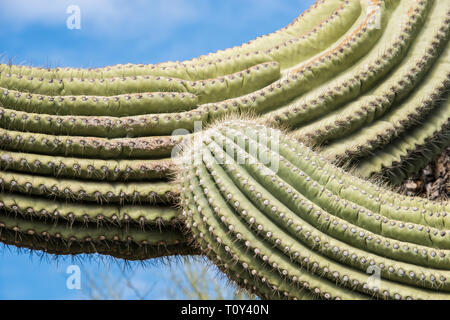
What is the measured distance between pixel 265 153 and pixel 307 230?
443mm

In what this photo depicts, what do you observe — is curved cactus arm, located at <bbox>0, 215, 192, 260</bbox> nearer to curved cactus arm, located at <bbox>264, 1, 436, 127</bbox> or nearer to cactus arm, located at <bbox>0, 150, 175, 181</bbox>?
cactus arm, located at <bbox>0, 150, 175, 181</bbox>

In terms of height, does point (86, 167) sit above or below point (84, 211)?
above

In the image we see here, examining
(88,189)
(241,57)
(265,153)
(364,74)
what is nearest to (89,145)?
(88,189)

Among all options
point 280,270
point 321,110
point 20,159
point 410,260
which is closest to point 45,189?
point 20,159

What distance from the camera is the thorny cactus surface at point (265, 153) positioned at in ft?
11.7

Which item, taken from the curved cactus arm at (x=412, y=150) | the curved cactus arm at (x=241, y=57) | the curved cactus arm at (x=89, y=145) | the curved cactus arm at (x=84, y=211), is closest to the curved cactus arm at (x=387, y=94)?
the curved cactus arm at (x=412, y=150)

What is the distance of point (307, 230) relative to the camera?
3.55 metres

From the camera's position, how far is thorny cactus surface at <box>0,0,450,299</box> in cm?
358

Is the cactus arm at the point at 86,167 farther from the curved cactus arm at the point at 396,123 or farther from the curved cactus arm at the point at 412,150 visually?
the curved cactus arm at the point at 412,150

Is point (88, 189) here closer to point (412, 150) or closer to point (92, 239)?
point (92, 239)

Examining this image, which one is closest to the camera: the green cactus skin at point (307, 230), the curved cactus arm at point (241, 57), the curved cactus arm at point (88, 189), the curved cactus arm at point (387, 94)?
the green cactus skin at point (307, 230)

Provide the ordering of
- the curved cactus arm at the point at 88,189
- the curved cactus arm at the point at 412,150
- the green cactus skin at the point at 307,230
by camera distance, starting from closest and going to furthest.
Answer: the green cactus skin at the point at 307,230 → the curved cactus arm at the point at 88,189 → the curved cactus arm at the point at 412,150

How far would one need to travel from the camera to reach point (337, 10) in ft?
15.4
